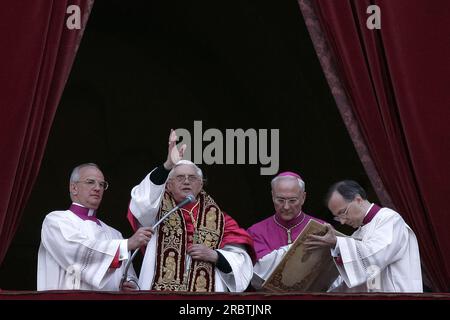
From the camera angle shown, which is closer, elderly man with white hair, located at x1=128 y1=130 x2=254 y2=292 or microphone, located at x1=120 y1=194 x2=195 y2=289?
microphone, located at x1=120 y1=194 x2=195 y2=289

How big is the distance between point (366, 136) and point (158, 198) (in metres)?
1.22

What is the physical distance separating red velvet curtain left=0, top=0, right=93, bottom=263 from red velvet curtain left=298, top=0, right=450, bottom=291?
4.67ft

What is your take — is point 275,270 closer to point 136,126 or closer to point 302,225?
point 302,225

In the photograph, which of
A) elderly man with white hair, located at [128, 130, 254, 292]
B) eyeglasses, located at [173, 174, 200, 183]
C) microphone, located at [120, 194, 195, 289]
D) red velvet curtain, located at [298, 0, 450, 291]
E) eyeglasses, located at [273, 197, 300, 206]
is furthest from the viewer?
eyeglasses, located at [273, 197, 300, 206]

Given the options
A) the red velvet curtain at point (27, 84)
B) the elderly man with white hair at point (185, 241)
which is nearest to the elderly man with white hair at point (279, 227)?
the elderly man with white hair at point (185, 241)

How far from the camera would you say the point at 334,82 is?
6.68 metres

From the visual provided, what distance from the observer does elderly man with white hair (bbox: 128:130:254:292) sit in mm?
6633

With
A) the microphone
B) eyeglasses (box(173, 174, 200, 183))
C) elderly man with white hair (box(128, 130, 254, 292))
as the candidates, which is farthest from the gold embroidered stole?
the microphone

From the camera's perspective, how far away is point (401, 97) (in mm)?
6582

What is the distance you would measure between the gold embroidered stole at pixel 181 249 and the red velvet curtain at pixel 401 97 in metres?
0.99

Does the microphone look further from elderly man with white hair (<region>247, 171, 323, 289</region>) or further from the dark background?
the dark background

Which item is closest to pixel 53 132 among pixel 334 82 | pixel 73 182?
pixel 73 182
